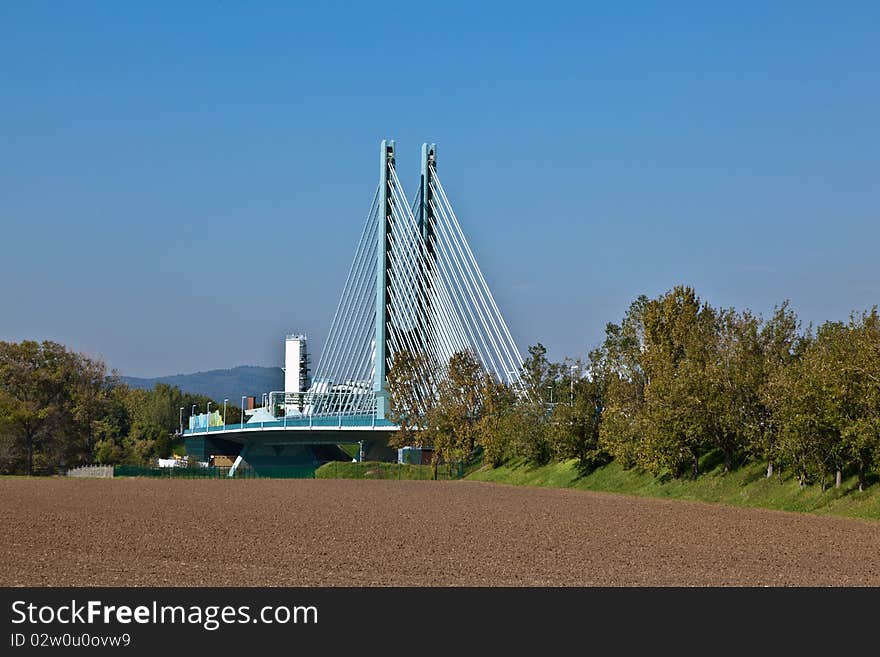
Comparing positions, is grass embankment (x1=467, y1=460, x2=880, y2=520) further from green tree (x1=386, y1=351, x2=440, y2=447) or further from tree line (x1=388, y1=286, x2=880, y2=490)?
green tree (x1=386, y1=351, x2=440, y2=447)

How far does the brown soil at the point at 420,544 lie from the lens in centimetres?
2422

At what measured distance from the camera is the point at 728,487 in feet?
196

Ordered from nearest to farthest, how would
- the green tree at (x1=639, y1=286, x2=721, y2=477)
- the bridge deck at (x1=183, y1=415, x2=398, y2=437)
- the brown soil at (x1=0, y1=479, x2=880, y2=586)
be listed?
the brown soil at (x1=0, y1=479, x2=880, y2=586) < the green tree at (x1=639, y1=286, x2=721, y2=477) < the bridge deck at (x1=183, y1=415, x2=398, y2=437)

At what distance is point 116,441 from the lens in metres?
158

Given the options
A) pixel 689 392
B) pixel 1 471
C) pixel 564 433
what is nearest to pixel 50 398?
pixel 1 471

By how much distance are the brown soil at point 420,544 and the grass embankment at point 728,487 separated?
2632 mm

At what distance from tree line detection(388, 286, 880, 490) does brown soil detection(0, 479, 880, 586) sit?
14.9 feet

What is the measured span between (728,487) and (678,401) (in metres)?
5.43

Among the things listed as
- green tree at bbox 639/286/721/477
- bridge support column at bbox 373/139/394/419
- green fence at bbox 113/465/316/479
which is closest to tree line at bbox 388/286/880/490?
green tree at bbox 639/286/721/477

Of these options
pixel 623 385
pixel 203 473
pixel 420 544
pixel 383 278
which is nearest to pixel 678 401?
pixel 623 385

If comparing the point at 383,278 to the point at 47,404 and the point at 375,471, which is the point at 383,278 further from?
the point at 47,404

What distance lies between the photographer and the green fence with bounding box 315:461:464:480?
346 feet

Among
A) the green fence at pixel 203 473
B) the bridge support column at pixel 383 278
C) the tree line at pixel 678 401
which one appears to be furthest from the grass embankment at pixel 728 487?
the green fence at pixel 203 473
